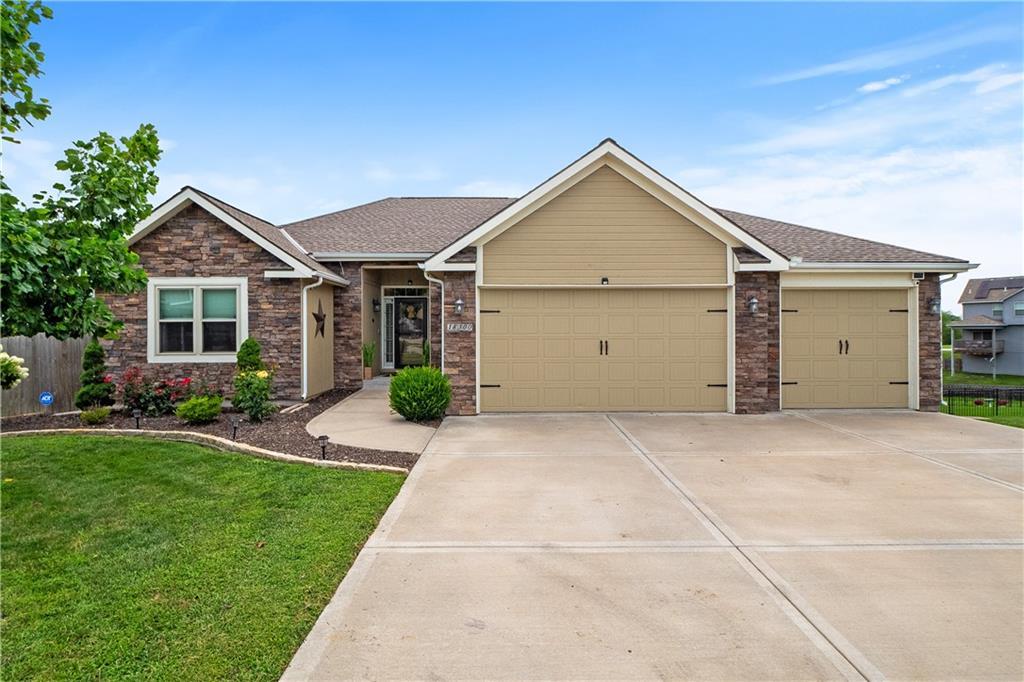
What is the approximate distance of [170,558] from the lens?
12.8ft

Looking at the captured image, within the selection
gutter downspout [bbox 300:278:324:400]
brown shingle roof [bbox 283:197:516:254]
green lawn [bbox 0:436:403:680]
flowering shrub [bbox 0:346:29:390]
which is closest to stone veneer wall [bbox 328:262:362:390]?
brown shingle roof [bbox 283:197:516:254]

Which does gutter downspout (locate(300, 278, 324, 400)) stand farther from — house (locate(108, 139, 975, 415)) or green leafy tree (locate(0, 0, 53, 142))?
green leafy tree (locate(0, 0, 53, 142))

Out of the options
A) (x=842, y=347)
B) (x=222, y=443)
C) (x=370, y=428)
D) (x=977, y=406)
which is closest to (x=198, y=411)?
(x=222, y=443)

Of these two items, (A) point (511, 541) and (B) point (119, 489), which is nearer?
(A) point (511, 541)

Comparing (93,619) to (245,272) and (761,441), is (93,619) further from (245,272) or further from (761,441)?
(245,272)

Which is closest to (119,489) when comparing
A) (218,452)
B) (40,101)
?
(218,452)

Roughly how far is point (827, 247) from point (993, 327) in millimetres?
40286

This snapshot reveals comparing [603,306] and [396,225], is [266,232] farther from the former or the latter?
[603,306]

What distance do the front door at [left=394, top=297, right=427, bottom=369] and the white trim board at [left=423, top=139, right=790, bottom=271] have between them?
18.6ft

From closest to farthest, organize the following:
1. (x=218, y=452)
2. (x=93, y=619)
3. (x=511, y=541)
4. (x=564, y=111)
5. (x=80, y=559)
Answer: (x=93, y=619) < (x=80, y=559) < (x=511, y=541) < (x=218, y=452) < (x=564, y=111)

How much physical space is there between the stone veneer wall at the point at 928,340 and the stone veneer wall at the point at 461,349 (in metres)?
9.30

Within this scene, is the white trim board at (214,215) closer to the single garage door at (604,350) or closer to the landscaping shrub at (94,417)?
the landscaping shrub at (94,417)

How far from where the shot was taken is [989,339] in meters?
39.8

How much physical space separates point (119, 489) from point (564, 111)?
14213mm
